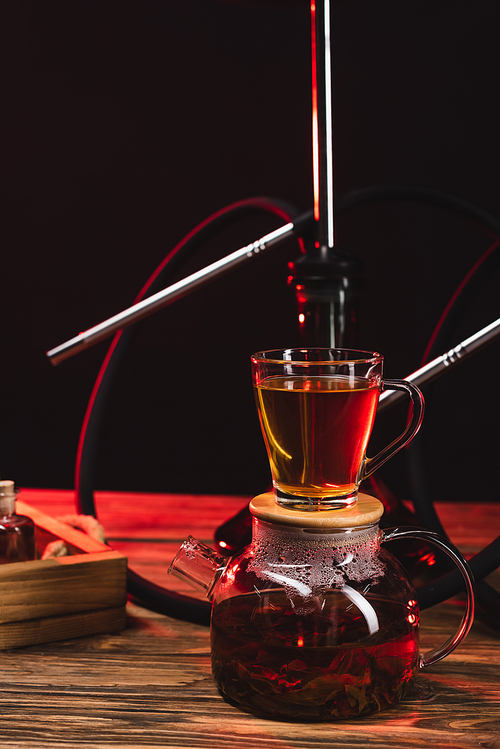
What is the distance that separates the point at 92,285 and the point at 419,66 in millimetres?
701

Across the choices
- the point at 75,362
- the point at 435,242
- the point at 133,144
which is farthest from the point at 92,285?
the point at 435,242

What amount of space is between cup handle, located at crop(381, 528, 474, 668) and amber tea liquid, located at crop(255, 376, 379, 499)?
51 millimetres

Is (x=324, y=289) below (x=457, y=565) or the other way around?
the other way around

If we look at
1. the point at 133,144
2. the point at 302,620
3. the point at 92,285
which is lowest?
the point at 302,620

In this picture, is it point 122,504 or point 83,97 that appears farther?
point 83,97

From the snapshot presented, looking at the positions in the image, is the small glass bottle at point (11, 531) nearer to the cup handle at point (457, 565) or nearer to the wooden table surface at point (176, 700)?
the wooden table surface at point (176, 700)

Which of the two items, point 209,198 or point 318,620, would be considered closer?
point 318,620

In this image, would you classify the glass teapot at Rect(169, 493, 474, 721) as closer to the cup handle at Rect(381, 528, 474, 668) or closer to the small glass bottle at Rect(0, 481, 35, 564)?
the cup handle at Rect(381, 528, 474, 668)

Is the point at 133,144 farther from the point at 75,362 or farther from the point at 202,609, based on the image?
the point at 202,609

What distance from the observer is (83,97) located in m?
1.50

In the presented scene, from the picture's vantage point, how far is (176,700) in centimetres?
62

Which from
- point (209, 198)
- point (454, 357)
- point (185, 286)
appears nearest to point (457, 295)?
point (454, 357)

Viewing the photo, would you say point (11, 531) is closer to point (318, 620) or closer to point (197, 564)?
point (197, 564)

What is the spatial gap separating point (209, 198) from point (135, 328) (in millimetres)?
551
